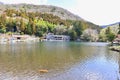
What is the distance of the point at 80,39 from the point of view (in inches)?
5172

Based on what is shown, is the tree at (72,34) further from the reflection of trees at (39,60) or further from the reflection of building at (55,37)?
the reflection of trees at (39,60)

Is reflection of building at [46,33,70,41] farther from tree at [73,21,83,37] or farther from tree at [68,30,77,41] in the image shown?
tree at [73,21,83,37]

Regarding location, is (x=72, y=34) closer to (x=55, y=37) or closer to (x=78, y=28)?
(x=78, y=28)

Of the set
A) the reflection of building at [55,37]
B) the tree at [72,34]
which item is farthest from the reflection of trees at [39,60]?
the reflection of building at [55,37]

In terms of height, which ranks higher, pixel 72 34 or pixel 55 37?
pixel 72 34

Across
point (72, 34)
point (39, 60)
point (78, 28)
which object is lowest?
point (39, 60)

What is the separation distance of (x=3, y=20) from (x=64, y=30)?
115 ft

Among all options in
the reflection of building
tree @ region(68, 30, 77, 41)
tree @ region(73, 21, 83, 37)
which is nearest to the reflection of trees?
tree @ region(68, 30, 77, 41)

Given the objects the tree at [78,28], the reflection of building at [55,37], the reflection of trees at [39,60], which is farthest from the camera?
the reflection of building at [55,37]

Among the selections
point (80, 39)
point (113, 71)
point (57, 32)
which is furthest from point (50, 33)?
point (113, 71)

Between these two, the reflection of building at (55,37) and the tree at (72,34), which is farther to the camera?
the reflection of building at (55,37)

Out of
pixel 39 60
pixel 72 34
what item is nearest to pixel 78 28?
pixel 72 34

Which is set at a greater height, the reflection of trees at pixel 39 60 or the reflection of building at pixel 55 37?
the reflection of building at pixel 55 37

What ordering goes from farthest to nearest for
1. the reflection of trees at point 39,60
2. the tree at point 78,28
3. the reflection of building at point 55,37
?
the reflection of building at point 55,37, the tree at point 78,28, the reflection of trees at point 39,60
